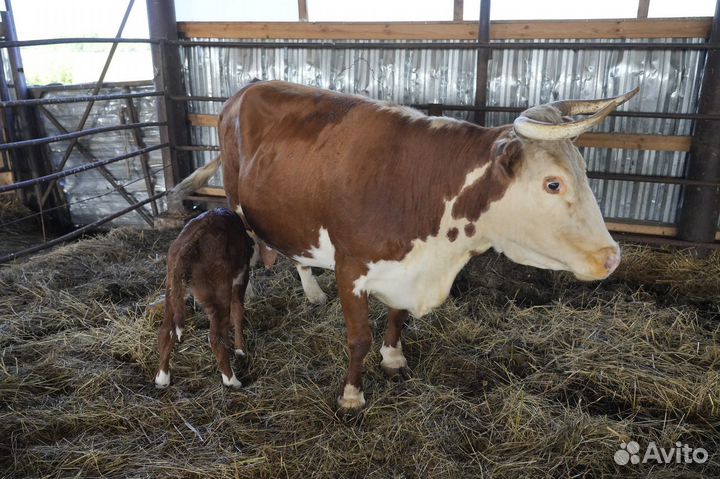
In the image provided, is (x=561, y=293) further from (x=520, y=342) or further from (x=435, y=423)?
(x=435, y=423)

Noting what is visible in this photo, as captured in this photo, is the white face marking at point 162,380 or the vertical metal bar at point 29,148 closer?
the white face marking at point 162,380

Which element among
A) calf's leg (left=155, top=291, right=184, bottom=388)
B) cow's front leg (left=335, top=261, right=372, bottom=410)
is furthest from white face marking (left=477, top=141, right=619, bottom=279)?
calf's leg (left=155, top=291, right=184, bottom=388)

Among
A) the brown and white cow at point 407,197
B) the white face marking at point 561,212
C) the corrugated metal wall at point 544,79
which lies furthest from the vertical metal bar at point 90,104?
the white face marking at point 561,212

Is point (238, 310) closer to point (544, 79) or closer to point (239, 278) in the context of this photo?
point (239, 278)

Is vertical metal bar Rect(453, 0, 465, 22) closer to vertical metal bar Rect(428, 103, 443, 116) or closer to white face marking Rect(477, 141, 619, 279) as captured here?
vertical metal bar Rect(428, 103, 443, 116)

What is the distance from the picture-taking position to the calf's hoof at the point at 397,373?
3.30 meters

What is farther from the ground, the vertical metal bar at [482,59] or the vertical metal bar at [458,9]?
the vertical metal bar at [458,9]

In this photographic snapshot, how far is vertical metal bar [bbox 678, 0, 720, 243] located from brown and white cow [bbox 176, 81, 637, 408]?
2.70 m

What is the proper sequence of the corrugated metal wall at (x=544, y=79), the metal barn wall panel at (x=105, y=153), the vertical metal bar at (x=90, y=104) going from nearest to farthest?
the corrugated metal wall at (x=544, y=79), the vertical metal bar at (x=90, y=104), the metal barn wall panel at (x=105, y=153)

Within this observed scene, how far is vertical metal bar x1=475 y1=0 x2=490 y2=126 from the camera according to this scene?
196 inches

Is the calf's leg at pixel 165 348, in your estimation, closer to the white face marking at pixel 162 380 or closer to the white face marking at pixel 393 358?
the white face marking at pixel 162 380

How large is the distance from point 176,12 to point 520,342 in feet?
17.0

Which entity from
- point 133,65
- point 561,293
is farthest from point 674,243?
point 133,65

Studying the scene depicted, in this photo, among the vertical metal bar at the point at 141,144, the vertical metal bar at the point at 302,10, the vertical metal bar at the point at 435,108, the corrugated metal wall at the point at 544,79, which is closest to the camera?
the corrugated metal wall at the point at 544,79
